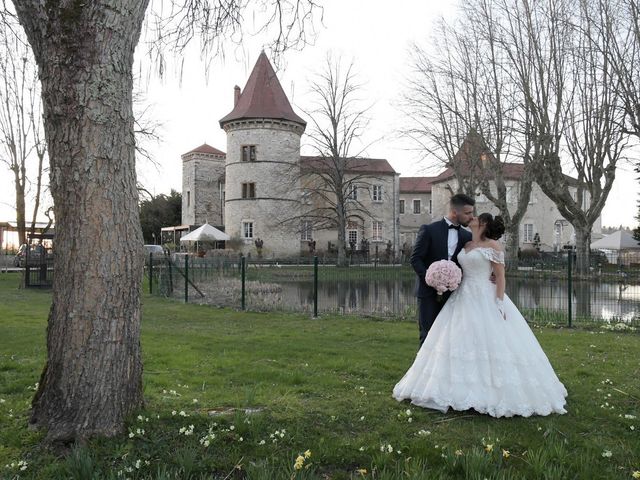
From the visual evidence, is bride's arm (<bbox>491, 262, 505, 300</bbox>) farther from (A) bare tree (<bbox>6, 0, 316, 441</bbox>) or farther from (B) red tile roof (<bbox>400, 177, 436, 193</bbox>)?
(B) red tile roof (<bbox>400, 177, 436, 193</bbox>)

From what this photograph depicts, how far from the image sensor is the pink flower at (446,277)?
4898 millimetres

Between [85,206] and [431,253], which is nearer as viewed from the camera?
[85,206]

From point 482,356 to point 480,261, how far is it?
2.96 feet

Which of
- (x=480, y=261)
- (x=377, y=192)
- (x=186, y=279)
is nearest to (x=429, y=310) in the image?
(x=480, y=261)

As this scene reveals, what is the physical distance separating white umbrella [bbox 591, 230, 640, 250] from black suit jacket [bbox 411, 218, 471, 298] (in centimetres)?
3489

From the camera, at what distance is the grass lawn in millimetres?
3277

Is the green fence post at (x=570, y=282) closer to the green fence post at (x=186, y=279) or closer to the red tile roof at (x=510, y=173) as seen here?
the green fence post at (x=186, y=279)

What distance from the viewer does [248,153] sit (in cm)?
4662

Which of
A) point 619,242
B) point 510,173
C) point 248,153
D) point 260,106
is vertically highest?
point 260,106

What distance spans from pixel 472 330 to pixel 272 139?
43.0 metres

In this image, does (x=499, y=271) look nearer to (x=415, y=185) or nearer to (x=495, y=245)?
(x=495, y=245)

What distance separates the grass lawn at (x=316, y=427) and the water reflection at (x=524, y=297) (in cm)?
485

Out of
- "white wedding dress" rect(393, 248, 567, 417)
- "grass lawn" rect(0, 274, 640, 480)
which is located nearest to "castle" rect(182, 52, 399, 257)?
"grass lawn" rect(0, 274, 640, 480)

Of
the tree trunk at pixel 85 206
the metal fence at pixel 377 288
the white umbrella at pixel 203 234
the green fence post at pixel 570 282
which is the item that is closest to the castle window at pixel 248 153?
the white umbrella at pixel 203 234
